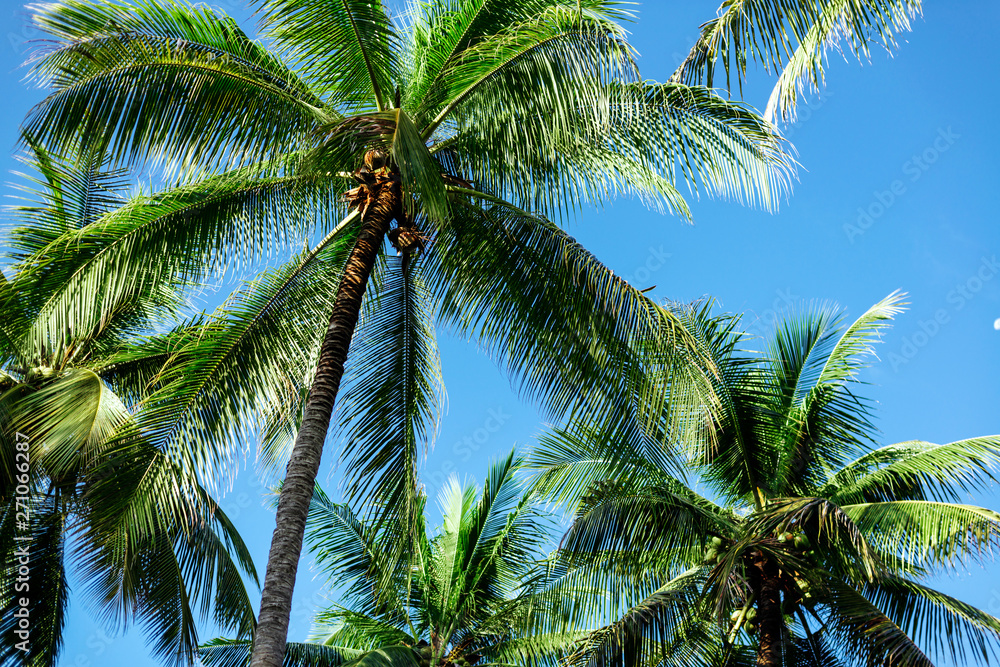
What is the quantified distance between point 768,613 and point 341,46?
819cm

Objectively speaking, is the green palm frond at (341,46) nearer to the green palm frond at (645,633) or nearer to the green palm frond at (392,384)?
the green palm frond at (392,384)

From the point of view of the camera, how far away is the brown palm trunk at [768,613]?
1102cm

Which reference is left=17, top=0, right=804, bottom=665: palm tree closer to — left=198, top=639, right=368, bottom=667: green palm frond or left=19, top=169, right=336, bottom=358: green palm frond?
left=19, top=169, right=336, bottom=358: green palm frond

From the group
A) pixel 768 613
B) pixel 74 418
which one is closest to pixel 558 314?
pixel 74 418

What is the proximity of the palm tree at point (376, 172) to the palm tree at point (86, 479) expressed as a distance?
48 centimetres

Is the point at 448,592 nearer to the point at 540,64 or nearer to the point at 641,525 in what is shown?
the point at 641,525

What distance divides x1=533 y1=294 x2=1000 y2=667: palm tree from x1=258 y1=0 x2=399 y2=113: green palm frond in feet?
13.1

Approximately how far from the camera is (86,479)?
744 centimetres

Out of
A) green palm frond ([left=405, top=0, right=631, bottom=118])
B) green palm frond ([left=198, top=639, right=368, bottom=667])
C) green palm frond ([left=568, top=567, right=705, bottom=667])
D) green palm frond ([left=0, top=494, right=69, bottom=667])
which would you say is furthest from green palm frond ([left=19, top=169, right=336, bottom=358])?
green palm frond ([left=198, top=639, right=368, bottom=667])

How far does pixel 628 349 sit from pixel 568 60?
254cm

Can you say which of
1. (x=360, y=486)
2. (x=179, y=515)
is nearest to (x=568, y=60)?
(x=360, y=486)

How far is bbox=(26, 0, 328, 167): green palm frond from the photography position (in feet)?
25.7

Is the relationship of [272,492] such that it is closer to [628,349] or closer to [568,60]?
[628,349]

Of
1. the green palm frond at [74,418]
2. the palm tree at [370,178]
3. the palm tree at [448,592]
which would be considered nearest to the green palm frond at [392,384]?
the palm tree at [370,178]
